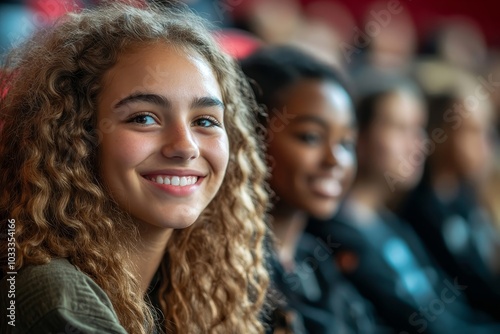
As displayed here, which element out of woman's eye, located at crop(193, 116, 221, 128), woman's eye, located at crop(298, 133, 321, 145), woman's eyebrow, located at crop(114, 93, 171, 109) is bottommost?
woman's eye, located at crop(298, 133, 321, 145)

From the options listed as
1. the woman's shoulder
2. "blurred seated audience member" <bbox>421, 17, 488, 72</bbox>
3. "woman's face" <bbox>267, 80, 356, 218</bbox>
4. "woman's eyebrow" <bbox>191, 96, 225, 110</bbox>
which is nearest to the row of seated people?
"woman's face" <bbox>267, 80, 356, 218</bbox>

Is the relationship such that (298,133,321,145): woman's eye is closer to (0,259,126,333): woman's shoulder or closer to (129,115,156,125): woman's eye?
(129,115,156,125): woman's eye

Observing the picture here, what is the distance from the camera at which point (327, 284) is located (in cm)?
134

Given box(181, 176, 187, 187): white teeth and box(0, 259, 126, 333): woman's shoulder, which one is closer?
box(0, 259, 126, 333): woman's shoulder

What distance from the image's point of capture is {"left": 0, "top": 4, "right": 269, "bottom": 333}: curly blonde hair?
81cm

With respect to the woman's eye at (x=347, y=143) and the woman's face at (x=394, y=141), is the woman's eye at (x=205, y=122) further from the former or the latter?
the woman's face at (x=394, y=141)

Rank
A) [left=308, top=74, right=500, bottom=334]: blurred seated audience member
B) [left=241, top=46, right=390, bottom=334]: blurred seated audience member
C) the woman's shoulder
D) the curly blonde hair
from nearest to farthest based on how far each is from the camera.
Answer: the woman's shoulder, the curly blonde hair, [left=241, top=46, right=390, bottom=334]: blurred seated audience member, [left=308, top=74, right=500, bottom=334]: blurred seated audience member

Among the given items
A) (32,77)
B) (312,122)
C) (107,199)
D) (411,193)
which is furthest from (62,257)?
(411,193)

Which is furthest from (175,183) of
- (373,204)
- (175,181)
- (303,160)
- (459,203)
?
(459,203)

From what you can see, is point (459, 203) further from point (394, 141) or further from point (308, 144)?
point (308, 144)

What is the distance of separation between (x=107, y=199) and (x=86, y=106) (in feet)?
0.35

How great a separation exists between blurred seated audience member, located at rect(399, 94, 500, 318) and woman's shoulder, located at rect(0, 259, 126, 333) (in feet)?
3.94

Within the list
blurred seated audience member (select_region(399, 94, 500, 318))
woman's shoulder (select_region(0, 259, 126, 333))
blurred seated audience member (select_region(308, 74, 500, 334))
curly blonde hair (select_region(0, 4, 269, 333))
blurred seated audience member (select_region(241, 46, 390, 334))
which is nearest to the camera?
woman's shoulder (select_region(0, 259, 126, 333))

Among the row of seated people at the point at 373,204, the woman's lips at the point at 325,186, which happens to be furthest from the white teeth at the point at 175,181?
the woman's lips at the point at 325,186
